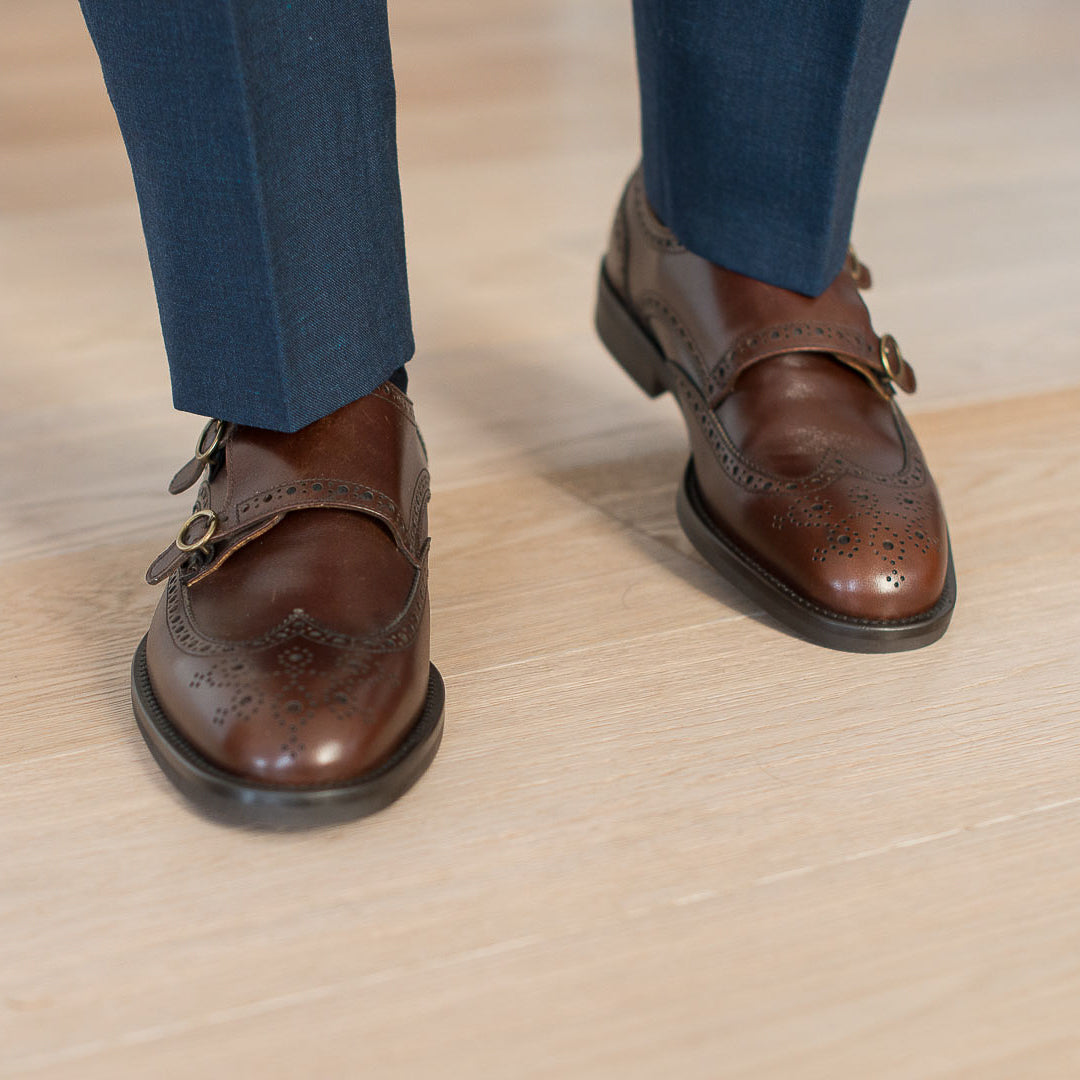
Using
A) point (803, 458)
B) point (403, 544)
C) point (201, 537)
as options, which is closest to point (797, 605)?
point (803, 458)

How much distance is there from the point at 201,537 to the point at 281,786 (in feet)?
0.51

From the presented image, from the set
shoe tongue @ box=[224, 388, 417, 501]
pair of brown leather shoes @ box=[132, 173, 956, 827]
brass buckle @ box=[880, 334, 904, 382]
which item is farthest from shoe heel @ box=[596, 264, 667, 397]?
shoe tongue @ box=[224, 388, 417, 501]

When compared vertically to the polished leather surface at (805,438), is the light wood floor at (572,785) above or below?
below

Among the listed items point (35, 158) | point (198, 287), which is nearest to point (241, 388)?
point (198, 287)

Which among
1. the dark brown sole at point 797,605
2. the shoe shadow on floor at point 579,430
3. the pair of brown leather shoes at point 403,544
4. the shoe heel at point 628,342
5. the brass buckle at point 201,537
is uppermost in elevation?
the brass buckle at point 201,537

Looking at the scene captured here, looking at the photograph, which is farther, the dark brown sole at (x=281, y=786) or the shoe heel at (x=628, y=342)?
the shoe heel at (x=628, y=342)

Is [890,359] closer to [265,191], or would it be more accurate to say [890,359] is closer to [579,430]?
[579,430]

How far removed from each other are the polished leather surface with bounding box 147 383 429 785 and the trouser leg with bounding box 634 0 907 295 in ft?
0.88

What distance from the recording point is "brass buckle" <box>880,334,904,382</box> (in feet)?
2.62

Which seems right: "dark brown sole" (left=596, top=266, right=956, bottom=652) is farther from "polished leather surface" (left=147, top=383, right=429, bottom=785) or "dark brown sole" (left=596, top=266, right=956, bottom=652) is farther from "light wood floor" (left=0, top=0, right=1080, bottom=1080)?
"polished leather surface" (left=147, top=383, right=429, bottom=785)

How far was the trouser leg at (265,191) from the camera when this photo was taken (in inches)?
22.1

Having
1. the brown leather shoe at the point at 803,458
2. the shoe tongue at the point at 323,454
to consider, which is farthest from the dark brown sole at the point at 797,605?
the shoe tongue at the point at 323,454

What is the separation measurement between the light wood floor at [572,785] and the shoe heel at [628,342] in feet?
0.21

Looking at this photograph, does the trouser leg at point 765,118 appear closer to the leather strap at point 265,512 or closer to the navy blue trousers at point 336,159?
the navy blue trousers at point 336,159
